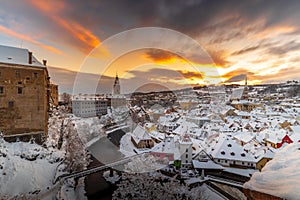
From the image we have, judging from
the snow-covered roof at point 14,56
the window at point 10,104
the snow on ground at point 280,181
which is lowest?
the snow on ground at point 280,181

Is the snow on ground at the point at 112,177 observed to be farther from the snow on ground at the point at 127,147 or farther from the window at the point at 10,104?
the window at the point at 10,104

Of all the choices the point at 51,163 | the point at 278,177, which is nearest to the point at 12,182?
the point at 51,163

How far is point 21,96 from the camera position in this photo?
47.3ft

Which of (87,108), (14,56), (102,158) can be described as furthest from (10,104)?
(87,108)

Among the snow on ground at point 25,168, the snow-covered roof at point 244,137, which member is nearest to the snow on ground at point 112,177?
the snow on ground at point 25,168

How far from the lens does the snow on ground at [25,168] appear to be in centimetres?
1093

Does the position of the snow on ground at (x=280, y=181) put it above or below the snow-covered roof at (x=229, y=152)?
above

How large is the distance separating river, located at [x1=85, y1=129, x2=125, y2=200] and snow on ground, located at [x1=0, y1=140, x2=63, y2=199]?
118 inches

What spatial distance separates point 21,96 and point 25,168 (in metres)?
5.56

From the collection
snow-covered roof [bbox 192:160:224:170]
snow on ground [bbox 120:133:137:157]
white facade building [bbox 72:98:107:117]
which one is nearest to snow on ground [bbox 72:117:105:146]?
snow on ground [bbox 120:133:137:157]

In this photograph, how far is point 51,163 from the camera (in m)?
14.5

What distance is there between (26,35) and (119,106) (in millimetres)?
33781

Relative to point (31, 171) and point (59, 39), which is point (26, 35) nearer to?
point (59, 39)

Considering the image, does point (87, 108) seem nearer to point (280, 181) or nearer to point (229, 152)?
point (229, 152)
